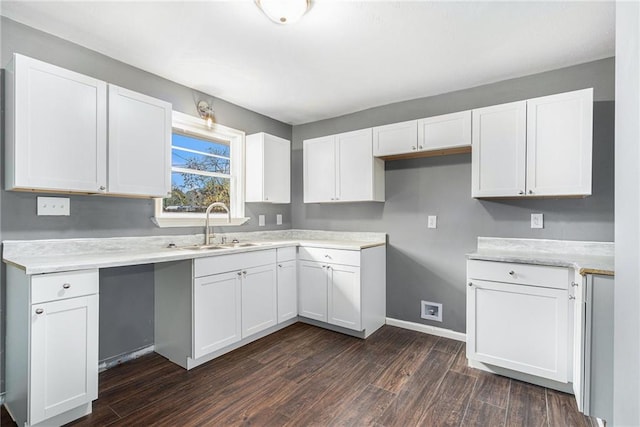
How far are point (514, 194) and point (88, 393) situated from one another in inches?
124

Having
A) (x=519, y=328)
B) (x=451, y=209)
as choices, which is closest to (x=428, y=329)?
(x=519, y=328)

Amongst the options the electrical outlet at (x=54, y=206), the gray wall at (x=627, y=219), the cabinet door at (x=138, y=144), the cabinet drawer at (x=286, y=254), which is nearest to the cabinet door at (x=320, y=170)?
the cabinet drawer at (x=286, y=254)

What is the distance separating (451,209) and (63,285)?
2.99m

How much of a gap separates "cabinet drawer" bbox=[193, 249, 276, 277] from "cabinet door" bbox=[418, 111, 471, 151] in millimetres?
1761

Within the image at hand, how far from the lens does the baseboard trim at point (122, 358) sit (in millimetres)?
2359

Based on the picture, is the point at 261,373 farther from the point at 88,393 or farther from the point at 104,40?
the point at 104,40

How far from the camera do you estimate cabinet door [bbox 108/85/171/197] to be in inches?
85.1

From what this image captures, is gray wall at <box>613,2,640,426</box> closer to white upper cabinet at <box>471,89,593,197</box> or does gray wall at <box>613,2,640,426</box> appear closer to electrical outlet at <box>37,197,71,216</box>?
white upper cabinet at <box>471,89,593,197</box>

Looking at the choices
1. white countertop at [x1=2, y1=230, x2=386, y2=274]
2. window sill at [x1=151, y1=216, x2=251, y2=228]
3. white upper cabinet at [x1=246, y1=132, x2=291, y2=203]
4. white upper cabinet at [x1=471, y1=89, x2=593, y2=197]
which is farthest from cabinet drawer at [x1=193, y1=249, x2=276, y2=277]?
white upper cabinet at [x1=471, y1=89, x2=593, y2=197]

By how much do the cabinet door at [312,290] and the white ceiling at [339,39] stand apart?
1795 millimetres

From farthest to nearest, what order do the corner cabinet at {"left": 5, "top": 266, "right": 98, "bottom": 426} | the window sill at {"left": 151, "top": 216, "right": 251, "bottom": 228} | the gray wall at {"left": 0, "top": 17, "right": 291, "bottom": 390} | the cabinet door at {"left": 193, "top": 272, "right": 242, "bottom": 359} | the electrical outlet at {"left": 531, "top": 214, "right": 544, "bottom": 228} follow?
the window sill at {"left": 151, "top": 216, "right": 251, "bottom": 228} < the electrical outlet at {"left": 531, "top": 214, "right": 544, "bottom": 228} < the cabinet door at {"left": 193, "top": 272, "right": 242, "bottom": 359} < the gray wall at {"left": 0, "top": 17, "right": 291, "bottom": 390} < the corner cabinet at {"left": 5, "top": 266, "right": 98, "bottom": 426}

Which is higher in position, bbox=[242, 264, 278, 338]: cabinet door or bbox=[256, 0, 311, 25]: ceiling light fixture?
bbox=[256, 0, 311, 25]: ceiling light fixture

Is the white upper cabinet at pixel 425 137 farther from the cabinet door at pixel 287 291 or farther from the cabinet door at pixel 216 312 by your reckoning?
the cabinet door at pixel 216 312

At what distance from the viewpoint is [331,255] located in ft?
10.2
